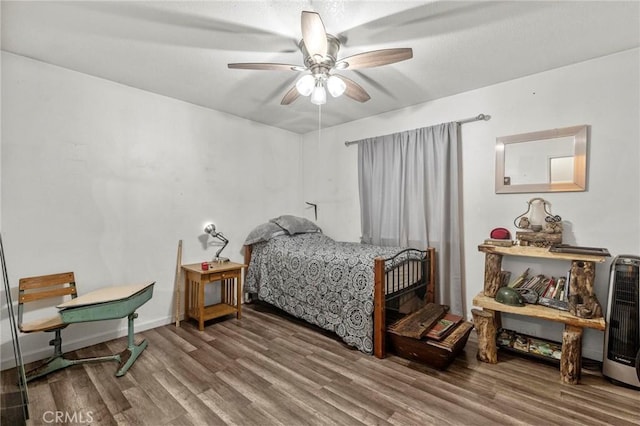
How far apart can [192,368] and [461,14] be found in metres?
3.24

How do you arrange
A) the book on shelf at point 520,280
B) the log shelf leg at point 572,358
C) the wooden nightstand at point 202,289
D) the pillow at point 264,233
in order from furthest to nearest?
the pillow at point 264,233, the wooden nightstand at point 202,289, the book on shelf at point 520,280, the log shelf leg at point 572,358

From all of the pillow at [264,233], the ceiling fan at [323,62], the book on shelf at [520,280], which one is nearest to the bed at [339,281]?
the pillow at [264,233]

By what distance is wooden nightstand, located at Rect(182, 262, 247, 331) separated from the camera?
2973mm

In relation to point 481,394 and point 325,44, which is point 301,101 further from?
point 481,394

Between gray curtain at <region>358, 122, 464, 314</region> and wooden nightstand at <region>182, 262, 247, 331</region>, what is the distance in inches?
68.2

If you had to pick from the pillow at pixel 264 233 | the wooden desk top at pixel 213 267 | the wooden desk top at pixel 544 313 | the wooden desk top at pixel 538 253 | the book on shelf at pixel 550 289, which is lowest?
the wooden desk top at pixel 544 313

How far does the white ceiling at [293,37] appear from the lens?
1.81 metres

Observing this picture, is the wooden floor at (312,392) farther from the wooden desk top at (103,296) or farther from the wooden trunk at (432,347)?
the wooden desk top at (103,296)

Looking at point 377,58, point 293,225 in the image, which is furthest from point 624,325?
point 293,225

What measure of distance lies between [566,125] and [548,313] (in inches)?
64.7

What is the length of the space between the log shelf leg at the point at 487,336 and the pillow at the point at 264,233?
7.73 feet

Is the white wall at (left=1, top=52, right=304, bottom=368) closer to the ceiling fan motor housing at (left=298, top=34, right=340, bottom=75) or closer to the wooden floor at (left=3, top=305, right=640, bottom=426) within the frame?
the wooden floor at (left=3, top=305, right=640, bottom=426)

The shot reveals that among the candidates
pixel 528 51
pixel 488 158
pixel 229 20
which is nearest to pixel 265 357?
pixel 229 20

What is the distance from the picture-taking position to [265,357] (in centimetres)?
243
